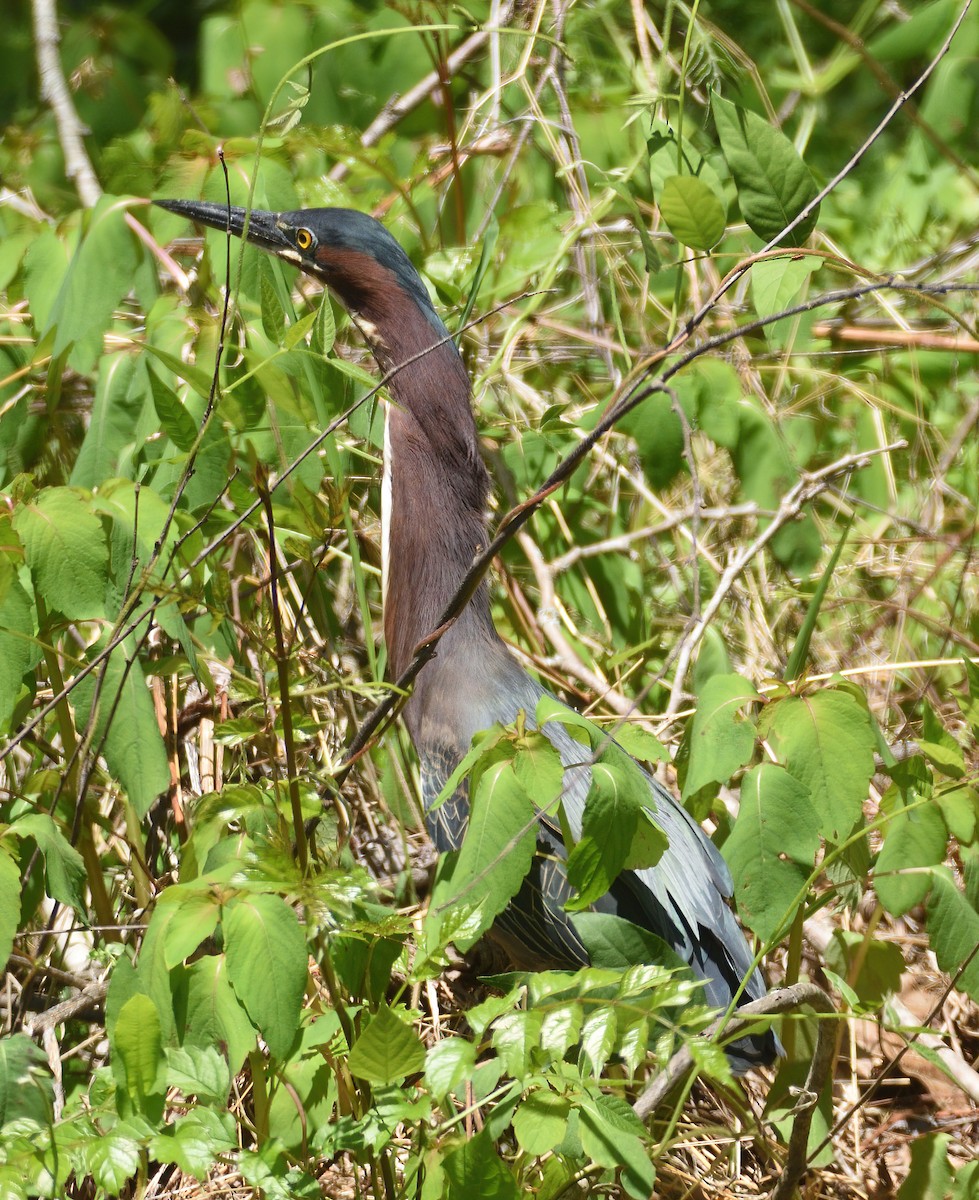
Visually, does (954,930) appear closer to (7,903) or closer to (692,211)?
(692,211)

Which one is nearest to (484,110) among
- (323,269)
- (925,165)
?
(323,269)

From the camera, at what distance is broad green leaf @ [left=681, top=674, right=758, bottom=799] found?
4.05 ft

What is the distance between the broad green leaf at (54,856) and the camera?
128 cm

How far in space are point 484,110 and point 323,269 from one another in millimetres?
873

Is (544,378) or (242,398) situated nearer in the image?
(242,398)

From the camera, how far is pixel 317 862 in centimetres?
139

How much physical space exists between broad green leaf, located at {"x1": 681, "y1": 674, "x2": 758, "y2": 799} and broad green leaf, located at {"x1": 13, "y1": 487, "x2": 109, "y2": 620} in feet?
2.16

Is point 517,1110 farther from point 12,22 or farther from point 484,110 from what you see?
point 12,22

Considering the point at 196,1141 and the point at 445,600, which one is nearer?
the point at 196,1141

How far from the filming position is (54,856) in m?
1.29

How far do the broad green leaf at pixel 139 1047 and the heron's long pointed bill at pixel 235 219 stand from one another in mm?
1018

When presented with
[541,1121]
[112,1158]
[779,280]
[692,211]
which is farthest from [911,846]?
[112,1158]

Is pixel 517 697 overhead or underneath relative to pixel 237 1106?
overhead

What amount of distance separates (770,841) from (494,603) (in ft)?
3.90
